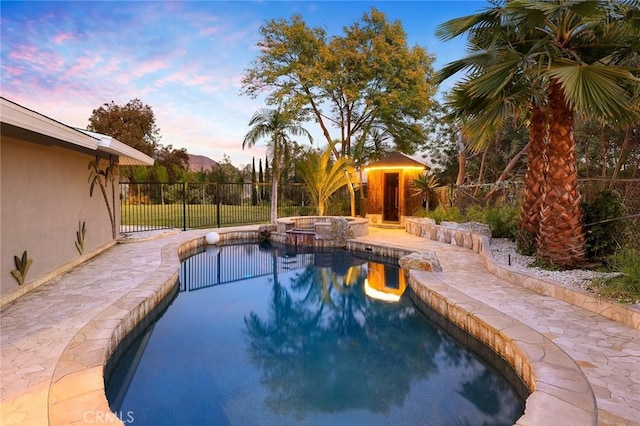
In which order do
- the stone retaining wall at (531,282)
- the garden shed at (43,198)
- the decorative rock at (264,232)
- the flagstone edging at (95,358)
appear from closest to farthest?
the flagstone edging at (95,358), the stone retaining wall at (531,282), the garden shed at (43,198), the decorative rock at (264,232)

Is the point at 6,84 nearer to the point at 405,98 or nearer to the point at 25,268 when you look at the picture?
the point at 25,268

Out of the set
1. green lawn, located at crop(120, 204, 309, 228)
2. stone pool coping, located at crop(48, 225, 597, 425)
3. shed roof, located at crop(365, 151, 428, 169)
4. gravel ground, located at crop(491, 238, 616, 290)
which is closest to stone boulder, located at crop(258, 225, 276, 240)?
green lawn, located at crop(120, 204, 309, 228)

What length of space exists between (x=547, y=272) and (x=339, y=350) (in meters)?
3.67

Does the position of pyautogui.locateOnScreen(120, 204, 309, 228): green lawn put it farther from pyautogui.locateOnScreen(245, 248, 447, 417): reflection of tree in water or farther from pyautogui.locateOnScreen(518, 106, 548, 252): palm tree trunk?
pyautogui.locateOnScreen(518, 106, 548, 252): palm tree trunk

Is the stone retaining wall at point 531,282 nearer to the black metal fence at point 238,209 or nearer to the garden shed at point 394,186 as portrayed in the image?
the garden shed at point 394,186

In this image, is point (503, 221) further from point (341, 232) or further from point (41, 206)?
point (41, 206)

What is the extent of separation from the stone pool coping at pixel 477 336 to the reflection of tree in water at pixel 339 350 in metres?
0.68

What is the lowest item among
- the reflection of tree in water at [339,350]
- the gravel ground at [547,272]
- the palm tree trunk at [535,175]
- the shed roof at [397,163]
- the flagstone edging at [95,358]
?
the reflection of tree in water at [339,350]

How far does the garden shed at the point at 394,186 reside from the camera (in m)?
14.0

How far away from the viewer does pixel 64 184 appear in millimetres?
6559

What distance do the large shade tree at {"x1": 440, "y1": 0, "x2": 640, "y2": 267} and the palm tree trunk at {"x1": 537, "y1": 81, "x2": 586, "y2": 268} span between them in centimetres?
1

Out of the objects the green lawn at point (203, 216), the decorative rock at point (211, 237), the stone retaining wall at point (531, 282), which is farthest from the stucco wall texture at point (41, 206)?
the stone retaining wall at point (531, 282)

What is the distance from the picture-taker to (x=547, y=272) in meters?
5.64

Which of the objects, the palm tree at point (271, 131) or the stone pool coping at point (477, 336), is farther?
the palm tree at point (271, 131)
